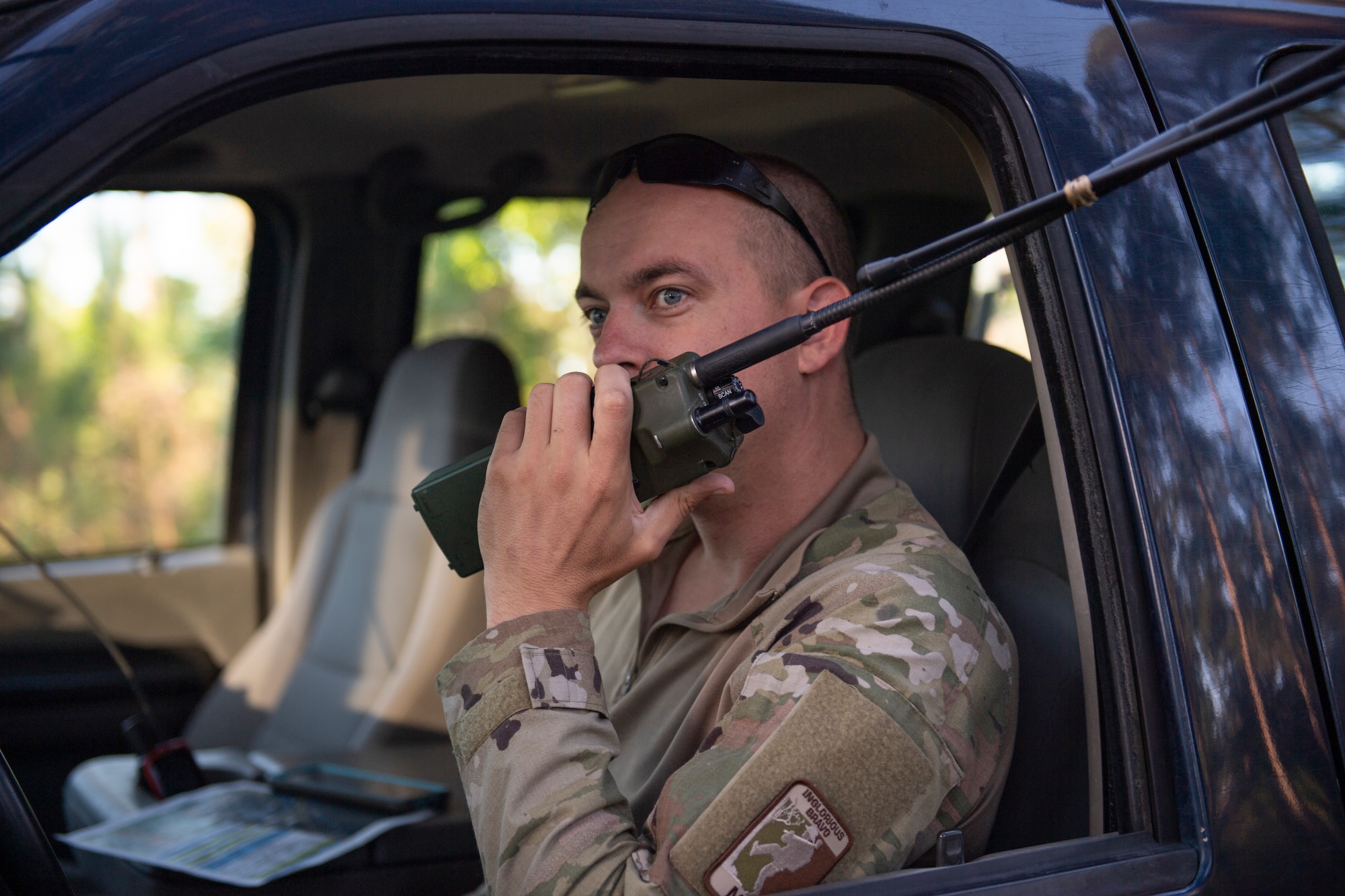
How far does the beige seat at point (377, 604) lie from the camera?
2.65 metres

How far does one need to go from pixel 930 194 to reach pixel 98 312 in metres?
8.16

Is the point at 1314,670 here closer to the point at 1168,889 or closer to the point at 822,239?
the point at 1168,889

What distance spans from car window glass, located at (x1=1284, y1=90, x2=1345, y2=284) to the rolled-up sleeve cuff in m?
0.80

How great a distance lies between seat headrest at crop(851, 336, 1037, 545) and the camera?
1.64 meters

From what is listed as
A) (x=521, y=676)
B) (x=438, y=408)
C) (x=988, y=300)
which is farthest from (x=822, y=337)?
(x=438, y=408)

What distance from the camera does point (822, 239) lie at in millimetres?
1643

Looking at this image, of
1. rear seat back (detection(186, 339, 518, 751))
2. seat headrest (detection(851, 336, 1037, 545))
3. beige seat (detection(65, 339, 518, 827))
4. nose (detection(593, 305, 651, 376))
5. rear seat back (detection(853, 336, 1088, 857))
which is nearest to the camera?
rear seat back (detection(853, 336, 1088, 857))

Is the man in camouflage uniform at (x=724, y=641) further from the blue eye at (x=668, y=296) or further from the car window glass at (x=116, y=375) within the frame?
the car window glass at (x=116, y=375)

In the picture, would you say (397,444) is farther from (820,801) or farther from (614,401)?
(820,801)

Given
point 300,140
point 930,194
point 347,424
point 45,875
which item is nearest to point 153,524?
point 347,424

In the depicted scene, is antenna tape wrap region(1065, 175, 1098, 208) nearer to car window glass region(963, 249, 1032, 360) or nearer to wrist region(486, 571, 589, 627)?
wrist region(486, 571, 589, 627)

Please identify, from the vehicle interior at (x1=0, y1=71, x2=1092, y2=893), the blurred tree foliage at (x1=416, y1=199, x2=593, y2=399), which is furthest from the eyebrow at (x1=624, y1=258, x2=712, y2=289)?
the blurred tree foliage at (x1=416, y1=199, x2=593, y2=399)

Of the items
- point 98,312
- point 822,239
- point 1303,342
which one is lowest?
point 1303,342

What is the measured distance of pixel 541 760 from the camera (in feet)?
3.53
